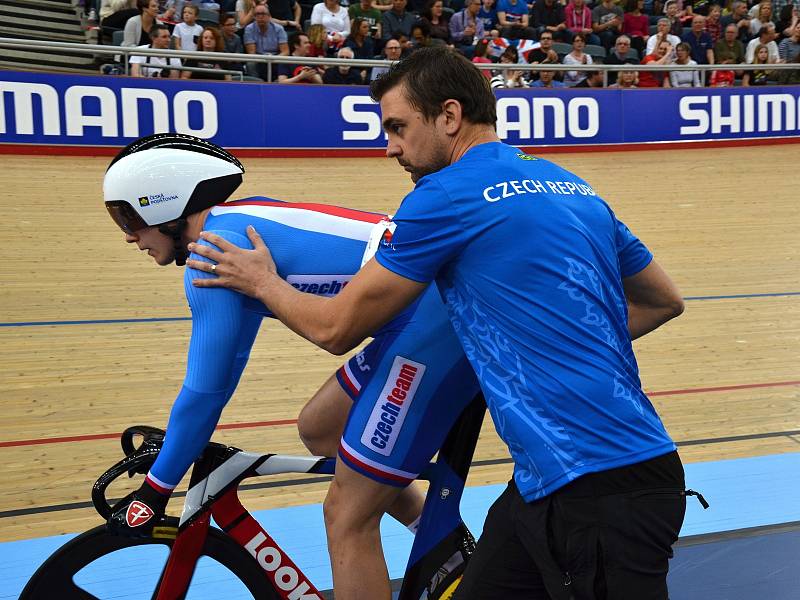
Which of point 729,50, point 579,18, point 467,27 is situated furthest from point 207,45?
point 729,50

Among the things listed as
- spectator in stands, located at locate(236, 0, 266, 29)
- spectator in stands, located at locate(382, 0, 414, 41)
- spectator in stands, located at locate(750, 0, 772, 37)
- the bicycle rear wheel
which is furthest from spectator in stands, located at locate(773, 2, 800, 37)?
the bicycle rear wheel

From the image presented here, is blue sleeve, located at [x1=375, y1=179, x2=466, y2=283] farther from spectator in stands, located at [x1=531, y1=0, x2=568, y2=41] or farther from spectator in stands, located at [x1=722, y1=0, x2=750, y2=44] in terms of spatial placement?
spectator in stands, located at [x1=722, y1=0, x2=750, y2=44]

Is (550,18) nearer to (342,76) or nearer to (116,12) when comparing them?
(342,76)

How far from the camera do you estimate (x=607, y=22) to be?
44.9 feet

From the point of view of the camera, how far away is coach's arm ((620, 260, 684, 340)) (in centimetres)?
179

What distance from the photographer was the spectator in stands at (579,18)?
43.9 ft

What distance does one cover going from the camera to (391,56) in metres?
11.4

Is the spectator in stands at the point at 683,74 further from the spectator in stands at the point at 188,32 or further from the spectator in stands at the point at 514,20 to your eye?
the spectator in stands at the point at 188,32

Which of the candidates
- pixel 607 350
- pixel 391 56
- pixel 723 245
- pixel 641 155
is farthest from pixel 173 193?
pixel 641 155

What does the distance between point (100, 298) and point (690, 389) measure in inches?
152

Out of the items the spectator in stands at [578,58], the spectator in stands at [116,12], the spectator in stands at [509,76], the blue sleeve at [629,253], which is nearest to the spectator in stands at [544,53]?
the spectator in stands at [578,58]

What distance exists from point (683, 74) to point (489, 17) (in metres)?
2.76

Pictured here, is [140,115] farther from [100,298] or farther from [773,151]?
[773,151]

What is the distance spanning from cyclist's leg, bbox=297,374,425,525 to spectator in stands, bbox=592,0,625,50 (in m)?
12.4
